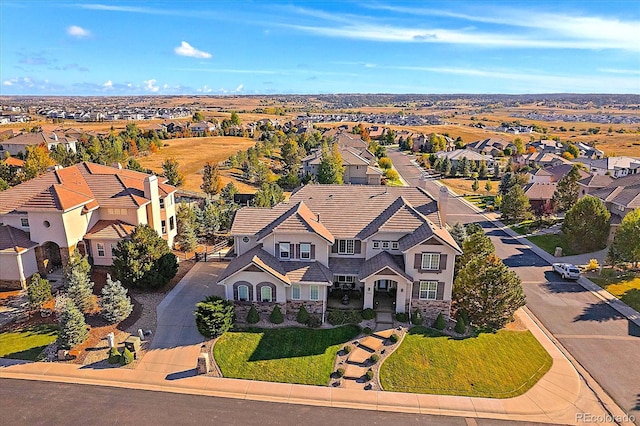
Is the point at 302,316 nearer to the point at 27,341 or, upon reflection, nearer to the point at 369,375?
the point at 369,375

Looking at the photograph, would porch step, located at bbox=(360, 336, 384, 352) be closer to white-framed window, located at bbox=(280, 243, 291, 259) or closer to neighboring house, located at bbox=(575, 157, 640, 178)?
white-framed window, located at bbox=(280, 243, 291, 259)

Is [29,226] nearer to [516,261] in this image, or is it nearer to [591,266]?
[516,261]

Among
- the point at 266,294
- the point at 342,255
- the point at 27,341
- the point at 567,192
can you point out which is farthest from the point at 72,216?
the point at 567,192

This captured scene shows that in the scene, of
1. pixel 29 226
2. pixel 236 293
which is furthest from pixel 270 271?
pixel 29 226

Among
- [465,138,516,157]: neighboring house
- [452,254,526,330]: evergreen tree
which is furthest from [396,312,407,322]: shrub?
[465,138,516,157]: neighboring house

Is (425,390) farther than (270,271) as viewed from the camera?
No

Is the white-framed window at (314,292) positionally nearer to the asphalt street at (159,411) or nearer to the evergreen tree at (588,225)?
the asphalt street at (159,411)
